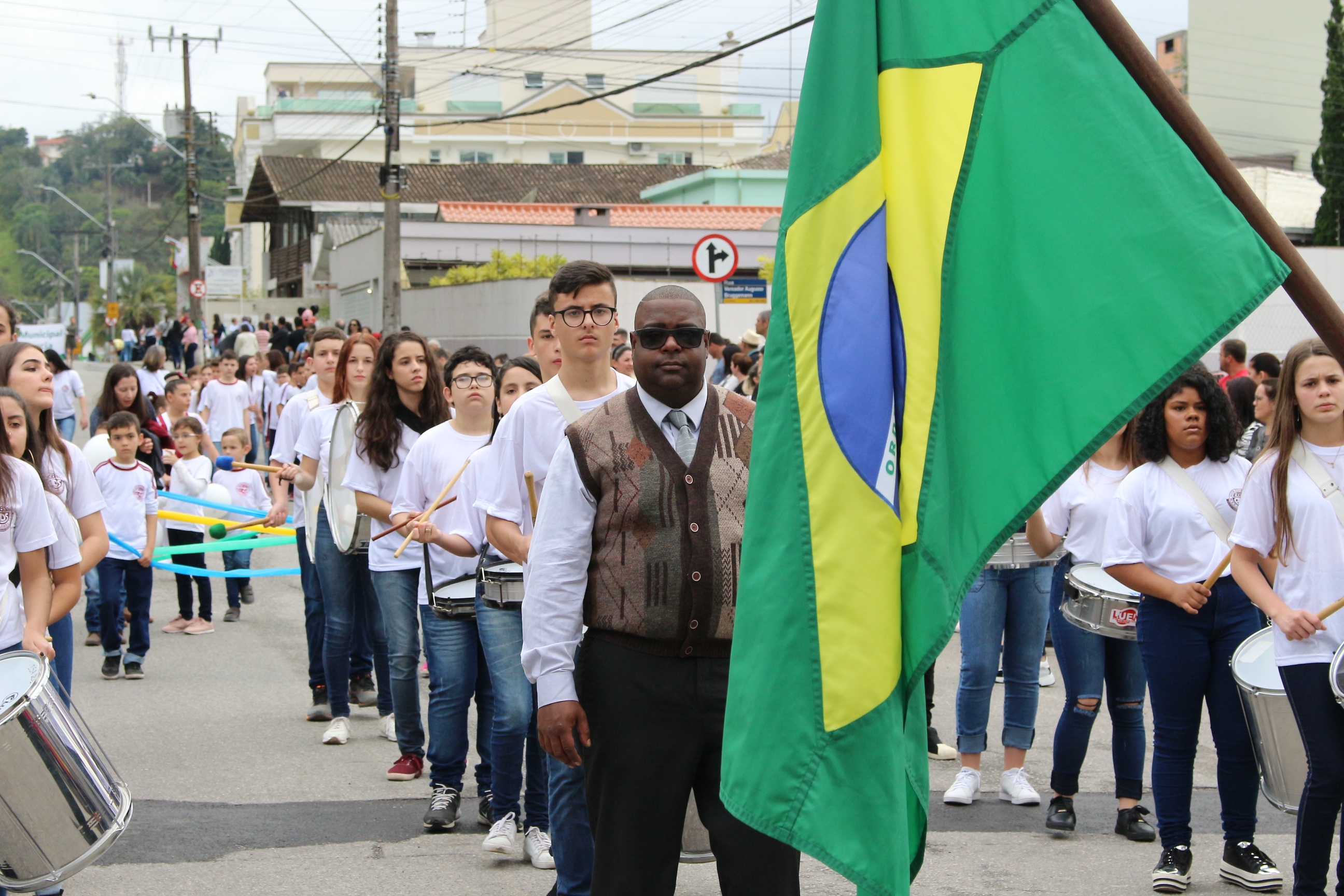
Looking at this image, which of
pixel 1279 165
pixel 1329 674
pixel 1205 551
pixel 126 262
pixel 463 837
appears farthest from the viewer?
pixel 126 262

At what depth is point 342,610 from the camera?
826cm

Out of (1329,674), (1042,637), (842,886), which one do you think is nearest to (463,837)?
(842,886)

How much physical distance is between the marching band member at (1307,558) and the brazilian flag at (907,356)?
8.92ft

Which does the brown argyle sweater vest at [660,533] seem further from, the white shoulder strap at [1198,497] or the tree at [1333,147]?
the tree at [1333,147]

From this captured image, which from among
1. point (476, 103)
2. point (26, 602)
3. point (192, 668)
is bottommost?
point (192, 668)

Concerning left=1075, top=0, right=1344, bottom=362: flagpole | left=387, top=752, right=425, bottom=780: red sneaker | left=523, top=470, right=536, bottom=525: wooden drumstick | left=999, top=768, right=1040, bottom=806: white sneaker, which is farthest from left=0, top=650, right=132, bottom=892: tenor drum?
left=999, top=768, right=1040, bottom=806: white sneaker

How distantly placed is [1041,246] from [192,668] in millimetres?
9075

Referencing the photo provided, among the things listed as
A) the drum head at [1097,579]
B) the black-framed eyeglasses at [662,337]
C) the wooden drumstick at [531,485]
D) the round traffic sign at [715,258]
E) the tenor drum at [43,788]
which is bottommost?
the tenor drum at [43,788]

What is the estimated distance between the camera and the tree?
41781mm

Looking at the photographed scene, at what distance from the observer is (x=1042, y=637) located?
729cm

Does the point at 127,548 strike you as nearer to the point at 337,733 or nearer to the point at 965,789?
the point at 337,733

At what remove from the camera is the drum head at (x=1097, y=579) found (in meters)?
6.30

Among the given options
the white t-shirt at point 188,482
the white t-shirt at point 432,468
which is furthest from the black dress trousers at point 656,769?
the white t-shirt at point 188,482

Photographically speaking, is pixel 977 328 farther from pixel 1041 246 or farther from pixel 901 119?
pixel 901 119
